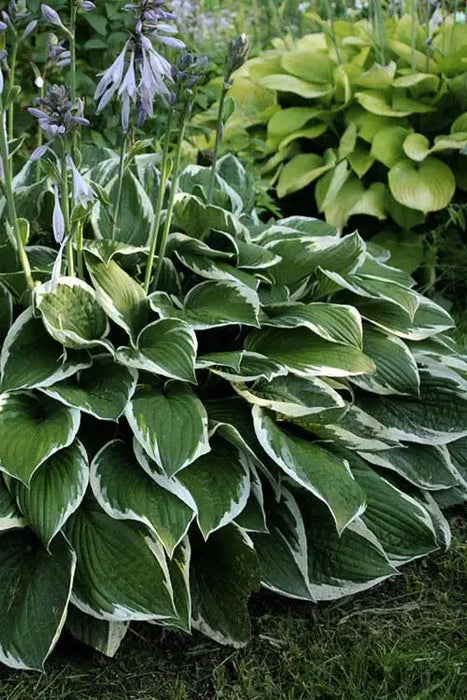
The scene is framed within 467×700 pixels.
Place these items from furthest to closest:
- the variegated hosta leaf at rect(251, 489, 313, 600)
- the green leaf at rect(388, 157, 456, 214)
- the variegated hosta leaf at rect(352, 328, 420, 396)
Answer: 1. the green leaf at rect(388, 157, 456, 214)
2. the variegated hosta leaf at rect(352, 328, 420, 396)
3. the variegated hosta leaf at rect(251, 489, 313, 600)

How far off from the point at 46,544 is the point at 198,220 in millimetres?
1239

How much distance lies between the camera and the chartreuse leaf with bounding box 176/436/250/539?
234cm

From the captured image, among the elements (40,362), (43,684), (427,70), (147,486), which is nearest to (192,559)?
(147,486)

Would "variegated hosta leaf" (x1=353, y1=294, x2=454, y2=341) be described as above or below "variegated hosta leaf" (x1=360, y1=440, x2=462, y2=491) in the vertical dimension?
above

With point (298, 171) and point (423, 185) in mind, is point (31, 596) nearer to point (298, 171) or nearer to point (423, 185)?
point (423, 185)

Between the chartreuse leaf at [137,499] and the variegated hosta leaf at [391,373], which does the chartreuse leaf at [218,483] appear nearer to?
the chartreuse leaf at [137,499]

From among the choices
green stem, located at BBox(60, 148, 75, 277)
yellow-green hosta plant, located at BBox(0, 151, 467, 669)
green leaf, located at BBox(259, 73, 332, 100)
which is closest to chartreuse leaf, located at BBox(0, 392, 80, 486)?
yellow-green hosta plant, located at BBox(0, 151, 467, 669)

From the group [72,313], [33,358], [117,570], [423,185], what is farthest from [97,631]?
[423,185]

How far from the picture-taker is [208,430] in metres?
2.47

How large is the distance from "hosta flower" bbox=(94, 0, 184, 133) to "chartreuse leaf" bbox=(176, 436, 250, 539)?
2.89 feet

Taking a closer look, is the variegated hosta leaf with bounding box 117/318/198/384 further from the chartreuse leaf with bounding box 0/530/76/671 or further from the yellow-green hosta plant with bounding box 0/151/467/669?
the chartreuse leaf with bounding box 0/530/76/671

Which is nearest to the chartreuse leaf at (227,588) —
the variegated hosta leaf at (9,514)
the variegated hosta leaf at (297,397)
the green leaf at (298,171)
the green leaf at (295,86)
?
the variegated hosta leaf at (297,397)

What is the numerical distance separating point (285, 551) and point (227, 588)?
209 millimetres

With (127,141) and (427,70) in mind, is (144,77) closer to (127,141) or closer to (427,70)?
(127,141)
